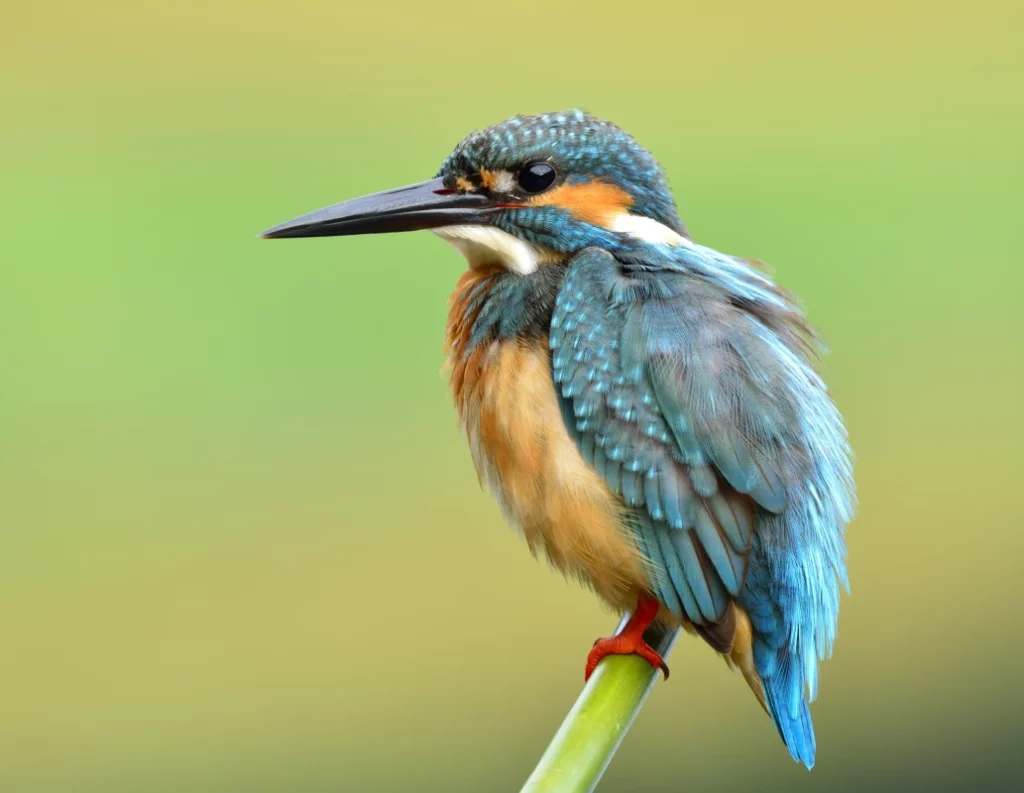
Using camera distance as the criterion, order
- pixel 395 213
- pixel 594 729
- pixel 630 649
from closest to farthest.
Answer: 1. pixel 594 729
2. pixel 630 649
3. pixel 395 213

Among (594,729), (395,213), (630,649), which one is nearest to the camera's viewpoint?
(594,729)

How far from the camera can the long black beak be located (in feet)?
3.63

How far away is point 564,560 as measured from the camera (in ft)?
4.16

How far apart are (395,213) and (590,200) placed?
194 mm

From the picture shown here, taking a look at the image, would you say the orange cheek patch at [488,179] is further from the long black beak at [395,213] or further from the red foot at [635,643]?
the red foot at [635,643]

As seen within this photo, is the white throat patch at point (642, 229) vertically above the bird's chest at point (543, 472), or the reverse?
the white throat patch at point (642, 229)

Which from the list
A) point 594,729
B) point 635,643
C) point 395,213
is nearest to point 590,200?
point 395,213

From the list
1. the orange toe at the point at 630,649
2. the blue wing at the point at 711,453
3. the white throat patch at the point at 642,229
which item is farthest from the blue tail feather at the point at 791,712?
the white throat patch at the point at 642,229

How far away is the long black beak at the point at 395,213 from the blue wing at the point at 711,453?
12 centimetres

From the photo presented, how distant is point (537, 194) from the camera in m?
1.24

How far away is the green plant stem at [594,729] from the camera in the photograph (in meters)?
0.73

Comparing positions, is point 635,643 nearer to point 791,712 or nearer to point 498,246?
point 791,712

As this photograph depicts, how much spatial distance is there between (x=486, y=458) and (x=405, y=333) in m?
1.45

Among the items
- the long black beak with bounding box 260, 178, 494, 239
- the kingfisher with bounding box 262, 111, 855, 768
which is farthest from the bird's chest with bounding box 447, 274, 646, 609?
the long black beak with bounding box 260, 178, 494, 239
